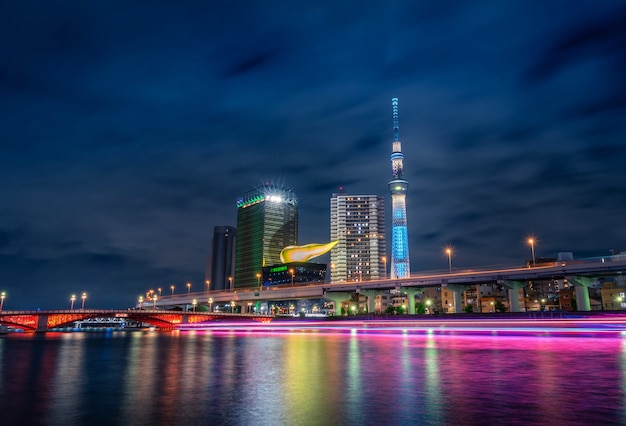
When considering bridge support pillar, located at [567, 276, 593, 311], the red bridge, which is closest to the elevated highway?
bridge support pillar, located at [567, 276, 593, 311]

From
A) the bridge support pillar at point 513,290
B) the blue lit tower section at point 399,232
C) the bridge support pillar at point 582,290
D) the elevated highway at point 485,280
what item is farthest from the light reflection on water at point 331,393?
the blue lit tower section at point 399,232

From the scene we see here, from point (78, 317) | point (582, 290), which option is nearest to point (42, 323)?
point (78, 317)

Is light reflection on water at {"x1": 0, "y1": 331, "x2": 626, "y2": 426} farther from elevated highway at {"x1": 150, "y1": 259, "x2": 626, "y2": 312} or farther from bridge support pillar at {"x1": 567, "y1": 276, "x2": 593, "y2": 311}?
bridge support pillar at {"x1": 567, "y1": 276, "x2": 593, "y2": 311}

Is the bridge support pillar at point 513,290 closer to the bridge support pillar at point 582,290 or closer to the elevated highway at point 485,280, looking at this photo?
the elevated highway at point 485,280

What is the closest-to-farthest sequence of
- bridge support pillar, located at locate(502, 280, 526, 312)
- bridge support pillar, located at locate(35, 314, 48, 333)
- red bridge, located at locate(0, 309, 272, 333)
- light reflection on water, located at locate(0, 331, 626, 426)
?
light reflection on water, located at locate(0, 331, 626, 426) → bridge support pillar, located at locate(502, 280, 526, 312) → red bridge, located at locate(0, 309, 272, 333) → bridge support pillar, located at locate(35, 314, 48, 333)

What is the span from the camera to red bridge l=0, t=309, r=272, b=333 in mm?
91500

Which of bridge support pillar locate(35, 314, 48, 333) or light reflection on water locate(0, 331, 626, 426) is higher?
light reflection on water locate(0, 331, 626, 426)

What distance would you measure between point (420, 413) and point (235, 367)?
11536 millimetres

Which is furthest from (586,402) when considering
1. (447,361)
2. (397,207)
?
(397,207)

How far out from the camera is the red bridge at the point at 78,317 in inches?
3602

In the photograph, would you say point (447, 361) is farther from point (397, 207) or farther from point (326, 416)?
point (397, 207)

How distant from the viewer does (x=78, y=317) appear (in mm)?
99625

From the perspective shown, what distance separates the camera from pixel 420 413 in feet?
29.7

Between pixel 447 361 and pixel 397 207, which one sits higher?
pixel 397 207
